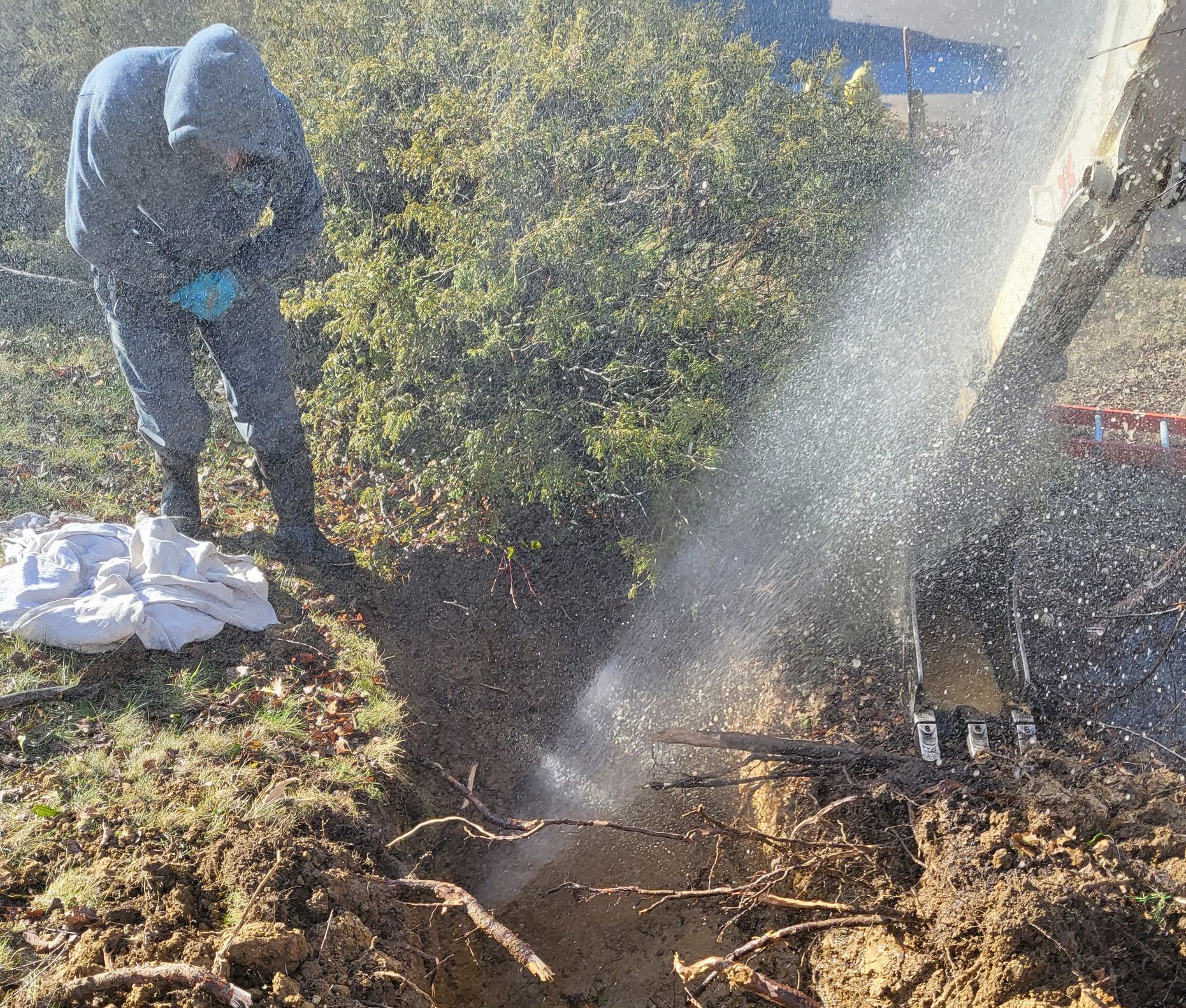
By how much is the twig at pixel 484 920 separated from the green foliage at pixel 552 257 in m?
1.91

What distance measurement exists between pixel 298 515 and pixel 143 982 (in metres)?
2.47

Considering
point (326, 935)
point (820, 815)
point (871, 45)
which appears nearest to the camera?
point (326, 935)

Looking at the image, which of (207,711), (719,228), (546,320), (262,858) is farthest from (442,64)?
(262,858)

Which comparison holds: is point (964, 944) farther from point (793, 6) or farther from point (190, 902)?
point (793, 6)

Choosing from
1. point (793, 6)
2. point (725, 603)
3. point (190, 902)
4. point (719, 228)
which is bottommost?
point (725, 603)

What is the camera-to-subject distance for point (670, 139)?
4820 mm

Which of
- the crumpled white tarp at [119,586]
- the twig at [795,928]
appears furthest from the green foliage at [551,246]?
the twig at [795,928]

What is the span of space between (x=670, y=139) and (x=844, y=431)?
193 centimetres

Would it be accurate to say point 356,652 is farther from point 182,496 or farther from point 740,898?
point 740,898

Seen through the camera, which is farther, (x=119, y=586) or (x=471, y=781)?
(x=119, y=586)

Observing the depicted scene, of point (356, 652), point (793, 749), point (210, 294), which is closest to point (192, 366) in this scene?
point (210, 294)

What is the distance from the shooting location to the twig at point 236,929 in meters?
2.15

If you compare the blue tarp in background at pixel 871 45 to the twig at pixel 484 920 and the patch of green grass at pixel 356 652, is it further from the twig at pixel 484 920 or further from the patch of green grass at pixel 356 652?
the twig at pixel 484 920

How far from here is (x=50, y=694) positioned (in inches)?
129
